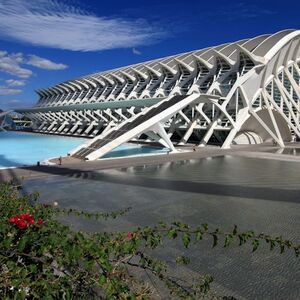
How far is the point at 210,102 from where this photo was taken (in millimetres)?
32969

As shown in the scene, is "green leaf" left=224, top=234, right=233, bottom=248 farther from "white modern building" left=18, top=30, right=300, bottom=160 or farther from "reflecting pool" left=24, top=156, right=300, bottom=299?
"white modern building" left=18, top=30, right=300, bottom=160

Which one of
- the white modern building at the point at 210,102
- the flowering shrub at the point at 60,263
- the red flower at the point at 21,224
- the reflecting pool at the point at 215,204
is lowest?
the reflecting pool at the point at 215,204

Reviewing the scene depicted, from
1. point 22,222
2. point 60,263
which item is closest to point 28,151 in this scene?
point 22,222

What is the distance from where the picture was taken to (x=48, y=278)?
224cm

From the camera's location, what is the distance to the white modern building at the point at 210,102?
2735 cm

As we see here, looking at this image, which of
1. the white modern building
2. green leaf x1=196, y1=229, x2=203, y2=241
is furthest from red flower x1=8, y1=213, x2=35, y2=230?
the white modern building

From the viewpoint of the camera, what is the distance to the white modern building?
1077 inches

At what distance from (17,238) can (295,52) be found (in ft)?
144

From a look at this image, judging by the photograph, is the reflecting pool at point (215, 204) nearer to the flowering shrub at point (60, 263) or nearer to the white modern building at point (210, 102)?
the flowering shrub at point (60, 263)

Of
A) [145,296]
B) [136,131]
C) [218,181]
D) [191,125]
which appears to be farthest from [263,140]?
[145,296]

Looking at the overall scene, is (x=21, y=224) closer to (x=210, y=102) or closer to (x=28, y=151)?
(x=28, y=151)

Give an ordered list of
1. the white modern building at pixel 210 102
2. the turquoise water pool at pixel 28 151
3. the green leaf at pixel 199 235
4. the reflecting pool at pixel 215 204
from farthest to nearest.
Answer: the white modern building at pixel 210 102, the turquoise water pool at pixel 28 151, the reflecting pool at pixel 215 204, the green leaf at pixel 199 235

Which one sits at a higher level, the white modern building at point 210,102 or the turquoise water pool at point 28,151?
the white modern building at point 210,102

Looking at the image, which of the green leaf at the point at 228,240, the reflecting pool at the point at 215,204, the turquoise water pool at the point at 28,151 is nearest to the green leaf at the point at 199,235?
the green leaf at the point at 228,240
